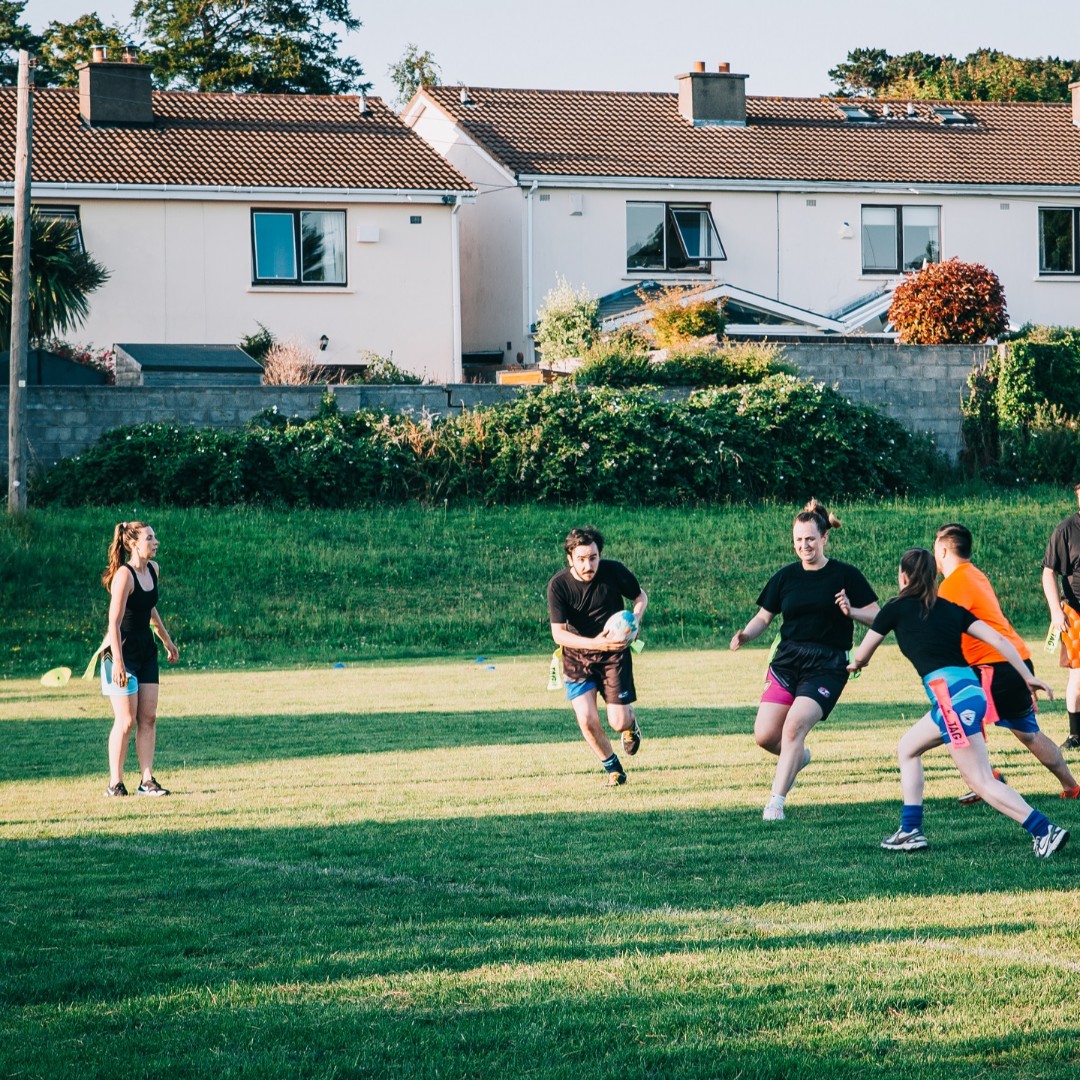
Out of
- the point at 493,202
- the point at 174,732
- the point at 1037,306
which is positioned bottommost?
the point at 174,732

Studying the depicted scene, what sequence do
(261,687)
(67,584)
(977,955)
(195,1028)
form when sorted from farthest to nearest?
(67,584) → (261,687) → (977,955) → (195,1028)

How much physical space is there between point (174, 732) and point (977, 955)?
31.0 feet

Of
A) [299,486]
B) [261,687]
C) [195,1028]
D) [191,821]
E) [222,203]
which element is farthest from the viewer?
[222,203]

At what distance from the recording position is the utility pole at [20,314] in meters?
Answer: 23.1

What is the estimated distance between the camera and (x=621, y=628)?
10.2 meters

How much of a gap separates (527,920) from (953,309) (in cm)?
2505

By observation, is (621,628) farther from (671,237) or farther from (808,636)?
(671,237)

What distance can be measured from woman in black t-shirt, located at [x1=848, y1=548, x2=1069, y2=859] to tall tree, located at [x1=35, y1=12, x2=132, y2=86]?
1904 inches

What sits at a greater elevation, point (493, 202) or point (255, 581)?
point (493, 202)

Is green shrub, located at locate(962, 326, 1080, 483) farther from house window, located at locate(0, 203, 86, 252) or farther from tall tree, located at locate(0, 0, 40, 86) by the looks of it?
tall tree, located at locate(0, 0, 40, 86)

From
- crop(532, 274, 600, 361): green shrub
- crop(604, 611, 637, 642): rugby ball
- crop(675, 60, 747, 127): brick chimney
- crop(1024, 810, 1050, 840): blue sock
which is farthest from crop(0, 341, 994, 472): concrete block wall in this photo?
crop(1024, 810, 1050, 840): blue sock

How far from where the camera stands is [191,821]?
9594mm

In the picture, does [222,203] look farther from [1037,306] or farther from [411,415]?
[1037,306]

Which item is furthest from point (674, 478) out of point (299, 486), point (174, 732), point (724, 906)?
point (724, 906)
